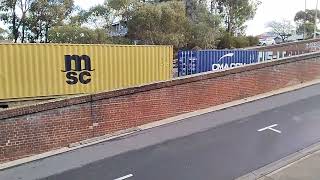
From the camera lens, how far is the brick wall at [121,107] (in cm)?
1174

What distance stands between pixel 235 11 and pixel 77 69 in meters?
39.1

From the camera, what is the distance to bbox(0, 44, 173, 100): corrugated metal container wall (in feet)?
48.2

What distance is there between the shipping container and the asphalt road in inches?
203

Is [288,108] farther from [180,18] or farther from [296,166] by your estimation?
[180,18]

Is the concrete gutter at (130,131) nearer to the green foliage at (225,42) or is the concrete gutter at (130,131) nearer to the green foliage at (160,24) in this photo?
the green foliage at (160,24)

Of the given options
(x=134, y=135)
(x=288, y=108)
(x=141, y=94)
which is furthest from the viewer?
(x=288, y=108)

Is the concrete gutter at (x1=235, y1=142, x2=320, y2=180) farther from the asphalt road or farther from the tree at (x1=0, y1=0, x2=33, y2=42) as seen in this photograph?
the tree at (x1=0, y1=0, x2=33, y2=42)

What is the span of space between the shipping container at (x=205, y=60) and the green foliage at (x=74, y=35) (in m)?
15.2

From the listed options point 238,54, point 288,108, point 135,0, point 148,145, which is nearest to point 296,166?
point 148,145

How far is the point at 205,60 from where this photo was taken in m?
20.8

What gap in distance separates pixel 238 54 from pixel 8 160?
14246 millimetres

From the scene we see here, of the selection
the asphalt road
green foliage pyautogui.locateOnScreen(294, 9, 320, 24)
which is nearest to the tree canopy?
the asphalt road

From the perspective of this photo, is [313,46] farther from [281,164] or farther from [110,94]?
[281,164]

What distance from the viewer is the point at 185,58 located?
789 inches
